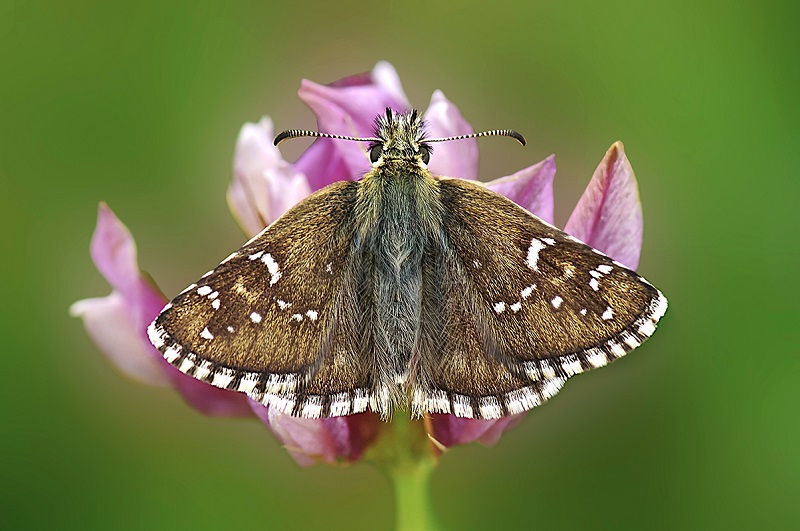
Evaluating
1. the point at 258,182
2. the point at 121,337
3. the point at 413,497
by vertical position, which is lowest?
the point at 413,497

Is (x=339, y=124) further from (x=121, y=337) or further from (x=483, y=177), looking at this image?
(x=483, y=177)

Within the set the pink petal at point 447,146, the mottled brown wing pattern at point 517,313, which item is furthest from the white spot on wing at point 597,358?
the pink petal at point 447,146

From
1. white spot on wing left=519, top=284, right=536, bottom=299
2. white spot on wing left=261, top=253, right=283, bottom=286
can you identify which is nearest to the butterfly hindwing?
white spot on wing left=261, top=253, right=283, bottom=286

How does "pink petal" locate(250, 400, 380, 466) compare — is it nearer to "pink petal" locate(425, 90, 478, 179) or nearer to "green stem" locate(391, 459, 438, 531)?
"green stem" locate(391, 459, 438, 531)

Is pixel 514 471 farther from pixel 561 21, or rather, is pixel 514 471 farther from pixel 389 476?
pixel 561 21

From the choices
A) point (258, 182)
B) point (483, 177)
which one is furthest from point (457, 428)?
point (483, 177)

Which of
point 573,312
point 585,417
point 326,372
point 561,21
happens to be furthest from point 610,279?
point 561,21
